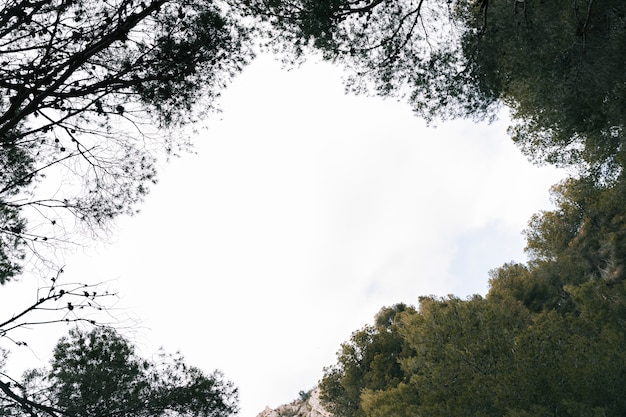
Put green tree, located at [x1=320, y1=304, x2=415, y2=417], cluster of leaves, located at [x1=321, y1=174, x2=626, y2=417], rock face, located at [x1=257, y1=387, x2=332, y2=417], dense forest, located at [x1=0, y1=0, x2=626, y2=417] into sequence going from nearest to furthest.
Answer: dense forest, located at [x1=0, y1=0, x2=626, y2=417] → cluster of leaves, located at [x1=321, y1=174, x2=626, y2=417] → green tree, located at [x1=320, y1=304, x2=415, y2=417] → rock face, located at [x1=257, y1=387, x2=332, y2=417]

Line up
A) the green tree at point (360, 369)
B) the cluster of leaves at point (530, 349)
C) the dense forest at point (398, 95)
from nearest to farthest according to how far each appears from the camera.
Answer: the dense forest at point (398, 95) → the cluster of leaves at point (530, 349) → the green tree at point (360, 369)

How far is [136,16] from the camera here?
500cm

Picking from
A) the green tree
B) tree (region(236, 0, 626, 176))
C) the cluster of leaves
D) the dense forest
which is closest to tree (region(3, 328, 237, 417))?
the dense forest

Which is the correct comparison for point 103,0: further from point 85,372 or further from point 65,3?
point 85,372

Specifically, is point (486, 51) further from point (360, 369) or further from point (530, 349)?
point (360, 369)

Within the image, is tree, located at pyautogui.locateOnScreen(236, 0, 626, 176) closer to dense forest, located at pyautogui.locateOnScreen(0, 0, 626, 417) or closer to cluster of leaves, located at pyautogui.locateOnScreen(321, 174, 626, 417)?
dense forest, located at pyautogui.locateOnScreen(0, 0, 626, 417)

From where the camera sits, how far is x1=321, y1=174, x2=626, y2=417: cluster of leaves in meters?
12.8

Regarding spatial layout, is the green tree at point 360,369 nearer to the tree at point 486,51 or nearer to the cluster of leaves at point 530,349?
the cluster of leaves at point 530,349

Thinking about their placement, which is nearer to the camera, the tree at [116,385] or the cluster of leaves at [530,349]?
the tree at [116,385]

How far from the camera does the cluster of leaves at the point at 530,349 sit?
12781mm

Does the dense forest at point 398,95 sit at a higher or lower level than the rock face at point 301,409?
lower

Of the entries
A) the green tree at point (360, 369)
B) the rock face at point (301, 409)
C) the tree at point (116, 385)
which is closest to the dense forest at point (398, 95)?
the tree at point (116, 385)

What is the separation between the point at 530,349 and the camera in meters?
14.0

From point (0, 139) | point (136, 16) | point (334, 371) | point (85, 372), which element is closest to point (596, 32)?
point (136, 16)
